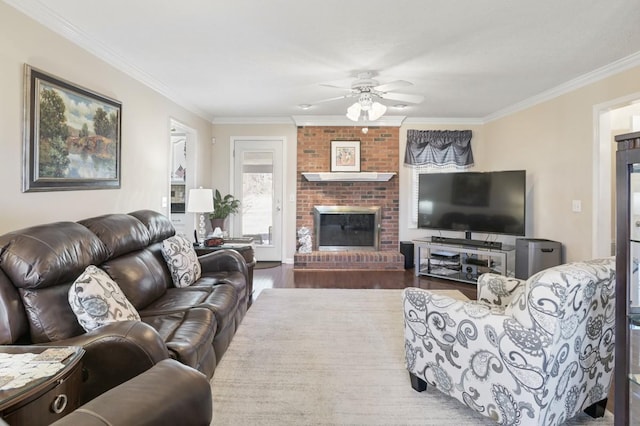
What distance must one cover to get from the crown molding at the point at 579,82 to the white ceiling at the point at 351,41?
0.02 m

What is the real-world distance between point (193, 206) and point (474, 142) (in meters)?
4.50

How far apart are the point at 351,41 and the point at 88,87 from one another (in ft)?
6.98

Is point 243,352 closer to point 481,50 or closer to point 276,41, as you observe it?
point 276,41

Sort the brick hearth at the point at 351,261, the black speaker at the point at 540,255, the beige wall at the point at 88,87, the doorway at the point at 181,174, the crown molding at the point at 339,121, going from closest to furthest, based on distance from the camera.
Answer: the beige wall at the point at 88,87 → the black speaker at the point at 540,255 → the doorway at the point at 181,174 → the brick hearth at the point at 351,261 → the crown molding at the point at 339,121

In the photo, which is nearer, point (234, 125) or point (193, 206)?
point (193, 206)

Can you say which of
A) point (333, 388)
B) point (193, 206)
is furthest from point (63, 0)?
point (333, 388)

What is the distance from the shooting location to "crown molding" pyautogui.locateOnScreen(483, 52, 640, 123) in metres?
3.25

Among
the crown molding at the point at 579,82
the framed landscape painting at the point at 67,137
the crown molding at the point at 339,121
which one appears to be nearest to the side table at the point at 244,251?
the framed landscape painting at the point at 67,137

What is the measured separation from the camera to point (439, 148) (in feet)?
19.6

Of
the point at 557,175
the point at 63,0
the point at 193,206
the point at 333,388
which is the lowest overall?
the point at 333,388

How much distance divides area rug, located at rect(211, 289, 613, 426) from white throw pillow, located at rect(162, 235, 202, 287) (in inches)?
25.0

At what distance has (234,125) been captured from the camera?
6129 mm

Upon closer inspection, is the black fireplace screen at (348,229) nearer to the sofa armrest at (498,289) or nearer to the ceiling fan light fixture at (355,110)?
the ceiling fan light fixture at (355,110)

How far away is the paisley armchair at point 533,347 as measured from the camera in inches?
63.1
